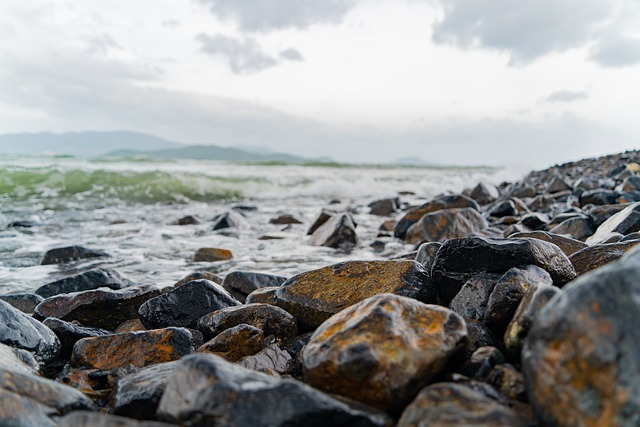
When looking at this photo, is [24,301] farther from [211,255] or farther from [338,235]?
[338,235]

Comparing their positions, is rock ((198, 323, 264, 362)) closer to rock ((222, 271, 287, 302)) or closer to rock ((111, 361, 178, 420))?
rock ((111, 361, 178, 420))

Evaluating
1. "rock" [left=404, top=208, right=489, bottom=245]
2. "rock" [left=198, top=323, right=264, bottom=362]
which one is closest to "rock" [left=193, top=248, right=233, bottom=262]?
"rock" [left=404, top=208, right=489, bottom=245]

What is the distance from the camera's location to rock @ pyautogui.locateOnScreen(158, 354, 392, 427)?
139 cm

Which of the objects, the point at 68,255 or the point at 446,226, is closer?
the point at 68,255

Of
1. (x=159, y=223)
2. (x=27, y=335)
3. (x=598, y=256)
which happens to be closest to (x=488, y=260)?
(x=598, y=256)

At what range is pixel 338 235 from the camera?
680cm

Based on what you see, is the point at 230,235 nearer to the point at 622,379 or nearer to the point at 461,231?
the point at 461,231

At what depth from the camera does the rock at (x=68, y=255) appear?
18.9ft

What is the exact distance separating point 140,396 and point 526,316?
62.1 inches

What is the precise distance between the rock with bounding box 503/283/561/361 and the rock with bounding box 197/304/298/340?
129 cm

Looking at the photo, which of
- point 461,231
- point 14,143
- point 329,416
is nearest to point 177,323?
point 329,416

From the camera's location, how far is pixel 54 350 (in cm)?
262

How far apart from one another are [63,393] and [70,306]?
5.92ft

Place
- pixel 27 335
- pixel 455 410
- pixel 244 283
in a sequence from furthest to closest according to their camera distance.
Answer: pixel 244 283 < pixel 27 335 < pixel 455 410
